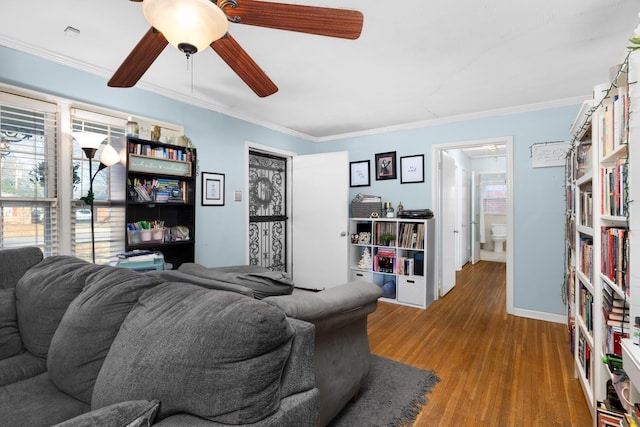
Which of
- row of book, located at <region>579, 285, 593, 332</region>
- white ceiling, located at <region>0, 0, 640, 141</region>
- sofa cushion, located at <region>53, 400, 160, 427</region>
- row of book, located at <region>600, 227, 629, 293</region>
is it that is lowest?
row of book, located at <region>579, 285, 593, 332</region>

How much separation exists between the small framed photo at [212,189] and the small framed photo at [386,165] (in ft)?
7.40

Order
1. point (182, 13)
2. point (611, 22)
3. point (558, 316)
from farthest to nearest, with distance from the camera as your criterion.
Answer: point (558, 316)
point (611, 22)
point (182, 13)

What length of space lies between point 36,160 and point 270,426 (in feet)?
8.86

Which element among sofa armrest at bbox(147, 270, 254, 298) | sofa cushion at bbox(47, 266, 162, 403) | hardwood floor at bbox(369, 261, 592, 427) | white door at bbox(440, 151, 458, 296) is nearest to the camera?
sofa cushion at bbox(47, 266, 162, 403)

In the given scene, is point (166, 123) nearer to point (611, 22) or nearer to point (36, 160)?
point (36, 160)

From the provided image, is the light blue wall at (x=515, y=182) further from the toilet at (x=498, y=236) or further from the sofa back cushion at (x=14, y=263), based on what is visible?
the toilet at (x=498, y=236)

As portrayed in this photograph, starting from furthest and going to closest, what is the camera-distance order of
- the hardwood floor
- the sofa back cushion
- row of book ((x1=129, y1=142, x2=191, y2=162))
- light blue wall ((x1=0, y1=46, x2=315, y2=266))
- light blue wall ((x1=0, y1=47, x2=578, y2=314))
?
light blue wall ((x1=0, y1=47, x2=578, y2=314)), row of book ((x1=129, y1=142, x2=191, y2=162)), light blue wall ((x1=0, y1=46, x2=315, y2=266)), the hardwood floor, the sofa back cushion

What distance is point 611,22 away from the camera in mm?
2023

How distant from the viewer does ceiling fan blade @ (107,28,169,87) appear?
1437 millimetres

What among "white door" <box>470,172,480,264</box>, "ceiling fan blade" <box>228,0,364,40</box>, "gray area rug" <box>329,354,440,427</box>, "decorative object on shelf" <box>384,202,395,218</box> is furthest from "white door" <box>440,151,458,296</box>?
"ceiling fan blade" <box>228,0,364,40</box>

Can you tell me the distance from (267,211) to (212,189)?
3.87 ft

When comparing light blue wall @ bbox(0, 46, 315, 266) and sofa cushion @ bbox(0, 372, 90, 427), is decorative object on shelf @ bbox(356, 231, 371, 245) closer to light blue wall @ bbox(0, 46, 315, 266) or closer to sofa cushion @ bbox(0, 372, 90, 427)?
light blue wall @ bbox(0, 46, 315, 266)

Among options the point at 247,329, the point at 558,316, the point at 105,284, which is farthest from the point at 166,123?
the point at 558,316

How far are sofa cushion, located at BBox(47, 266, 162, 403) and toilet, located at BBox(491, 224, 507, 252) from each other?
754 cm
